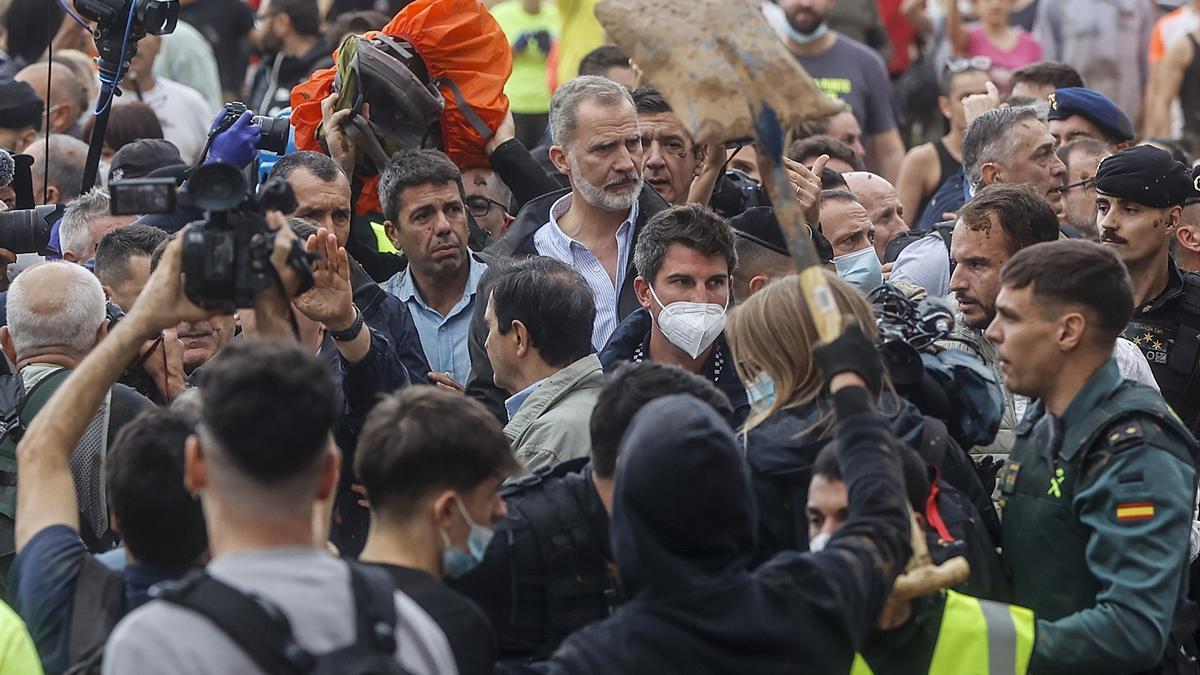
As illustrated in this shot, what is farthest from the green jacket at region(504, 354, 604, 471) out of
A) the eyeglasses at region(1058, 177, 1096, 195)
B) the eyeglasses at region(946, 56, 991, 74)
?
the eyeglasses at region(946, 56, 991, 74)

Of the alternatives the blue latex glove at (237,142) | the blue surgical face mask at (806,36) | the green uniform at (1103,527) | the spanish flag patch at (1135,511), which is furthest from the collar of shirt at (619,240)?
the blue surgical face mask at (806,36)

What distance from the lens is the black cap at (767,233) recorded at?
6266 mm

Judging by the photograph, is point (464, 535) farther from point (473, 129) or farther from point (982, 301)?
point (473, 129)

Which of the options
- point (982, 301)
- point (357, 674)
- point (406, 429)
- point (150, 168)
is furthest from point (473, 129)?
point (357, 674)

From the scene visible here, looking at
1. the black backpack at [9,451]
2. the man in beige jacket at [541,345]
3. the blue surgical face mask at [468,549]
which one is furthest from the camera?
the man in beige jacket at [541,345]

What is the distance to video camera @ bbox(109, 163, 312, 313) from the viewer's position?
3668 millimetres

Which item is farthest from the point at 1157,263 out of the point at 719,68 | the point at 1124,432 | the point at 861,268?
the point at 719,68

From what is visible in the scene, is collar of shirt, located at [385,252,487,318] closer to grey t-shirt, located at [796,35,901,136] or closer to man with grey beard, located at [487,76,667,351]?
man with grey beard, located at [487,76,667,351]

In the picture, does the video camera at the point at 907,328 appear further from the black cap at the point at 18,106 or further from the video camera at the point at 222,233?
the black cap at the point at 18,106

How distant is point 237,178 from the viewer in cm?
385

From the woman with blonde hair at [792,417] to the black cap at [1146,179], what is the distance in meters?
2.16

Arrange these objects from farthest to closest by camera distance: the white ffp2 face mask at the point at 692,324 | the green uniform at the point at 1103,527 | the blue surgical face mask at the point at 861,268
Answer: the blue surgical face mask at the point at 861,268, the white ffp2 face mask at the point at 692,324, the green uniform at the point at 1103,527

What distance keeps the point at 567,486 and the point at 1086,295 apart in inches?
55.2

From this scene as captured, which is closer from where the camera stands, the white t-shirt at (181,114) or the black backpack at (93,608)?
the black backpack at (93,608)
